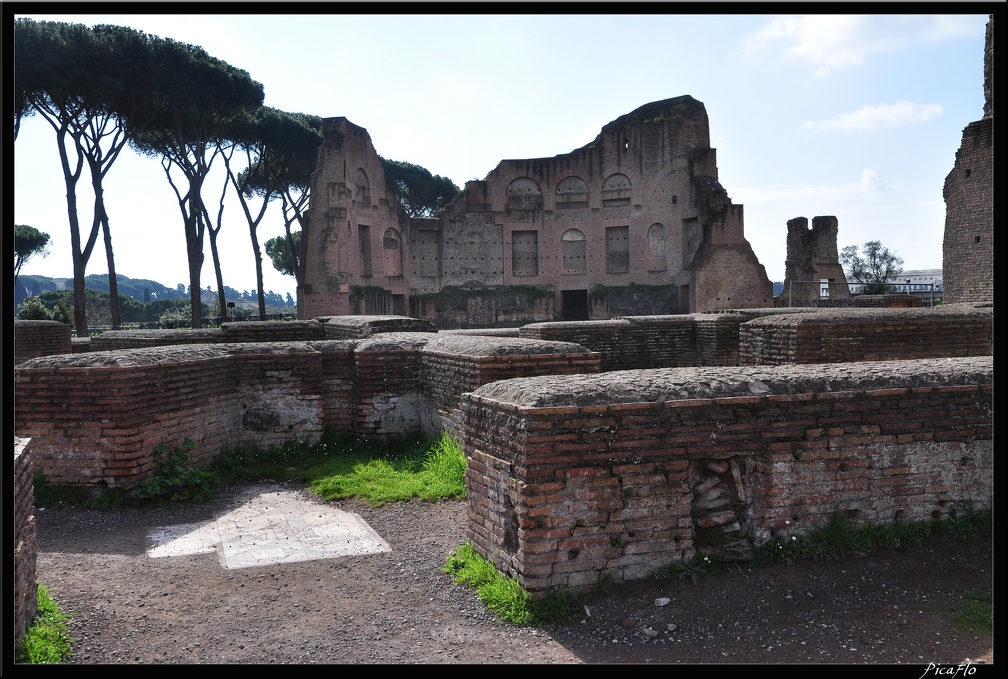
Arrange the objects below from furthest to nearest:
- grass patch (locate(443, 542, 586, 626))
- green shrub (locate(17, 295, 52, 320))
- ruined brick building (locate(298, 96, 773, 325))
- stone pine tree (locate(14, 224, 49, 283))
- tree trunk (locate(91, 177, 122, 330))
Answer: stone pine tree (locate(14, 224, 49, 283)), ruined brick building (locate(298, 96, 773, 325)), tree trunk (locate(91, 177, 122, 330)), green shrub (locate(17, 295, 52, 320)), grass patch (locate(443, 542, 586, 626))

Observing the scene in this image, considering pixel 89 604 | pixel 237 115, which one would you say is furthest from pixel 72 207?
pixel 89 604

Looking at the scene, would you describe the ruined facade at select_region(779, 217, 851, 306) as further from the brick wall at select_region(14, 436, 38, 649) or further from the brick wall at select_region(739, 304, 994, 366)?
the brick wall at select_region(14, 436, 38, 649)

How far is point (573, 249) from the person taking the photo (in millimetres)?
29188

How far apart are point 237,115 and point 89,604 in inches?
910

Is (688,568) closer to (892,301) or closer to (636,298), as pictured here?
(892,301)

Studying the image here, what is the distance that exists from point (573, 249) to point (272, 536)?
2520 cm

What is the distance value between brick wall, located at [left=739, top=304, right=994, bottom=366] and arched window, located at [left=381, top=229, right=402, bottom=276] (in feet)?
72.2

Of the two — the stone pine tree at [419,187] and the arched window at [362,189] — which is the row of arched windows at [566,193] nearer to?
the arched window at [362,189]

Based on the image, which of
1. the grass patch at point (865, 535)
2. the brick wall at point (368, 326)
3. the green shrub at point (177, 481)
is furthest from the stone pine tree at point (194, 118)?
the grass patch at point (865, 535)

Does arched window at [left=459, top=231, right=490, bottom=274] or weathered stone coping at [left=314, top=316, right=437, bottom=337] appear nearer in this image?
weathered stone coping at [left=314, top=316, right=437, bottom=337]

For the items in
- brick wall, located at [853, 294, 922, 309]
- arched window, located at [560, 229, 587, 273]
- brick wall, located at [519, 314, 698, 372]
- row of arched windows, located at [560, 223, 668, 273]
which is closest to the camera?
brick wall, located at [519, 314, 698, 372]

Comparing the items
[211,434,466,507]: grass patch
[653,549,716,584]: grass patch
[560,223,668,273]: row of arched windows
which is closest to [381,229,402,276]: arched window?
[560,223,668,273]: row of arched windows

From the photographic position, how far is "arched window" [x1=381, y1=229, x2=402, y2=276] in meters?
28.0

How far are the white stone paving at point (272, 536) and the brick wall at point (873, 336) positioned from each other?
4.51m
